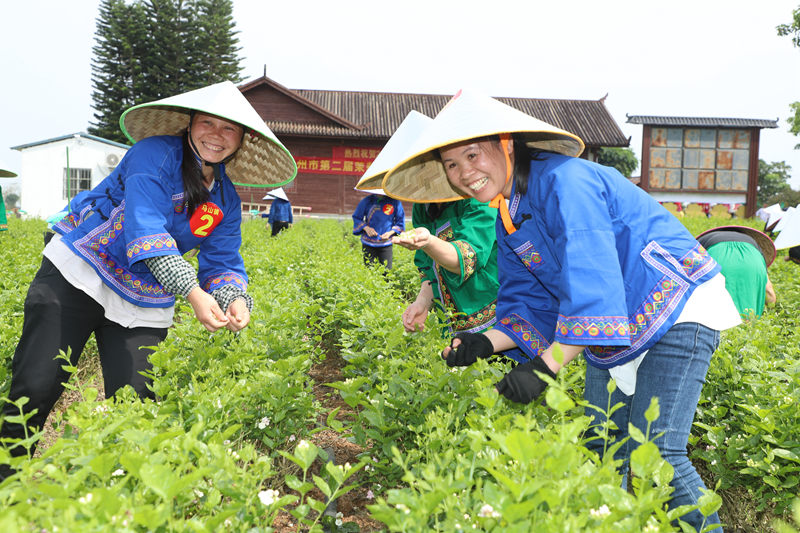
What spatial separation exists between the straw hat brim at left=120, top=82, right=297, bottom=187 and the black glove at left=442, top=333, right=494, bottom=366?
48.8 inches

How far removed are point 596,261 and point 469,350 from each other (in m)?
0.70

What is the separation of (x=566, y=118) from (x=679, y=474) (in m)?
29.8

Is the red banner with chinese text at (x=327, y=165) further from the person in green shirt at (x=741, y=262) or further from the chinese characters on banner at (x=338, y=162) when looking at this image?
the person in green shirt at (x=741, y=262)

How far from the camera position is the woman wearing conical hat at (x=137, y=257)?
2.49 m

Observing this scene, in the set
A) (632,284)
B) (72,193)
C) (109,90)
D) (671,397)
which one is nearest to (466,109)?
(632,284)

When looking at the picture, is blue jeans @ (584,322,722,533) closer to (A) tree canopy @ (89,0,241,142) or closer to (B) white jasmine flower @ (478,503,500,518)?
(B) white jasmine flower @ (478,503,500,518)

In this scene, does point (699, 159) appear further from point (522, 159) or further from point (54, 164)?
point (522, 159)

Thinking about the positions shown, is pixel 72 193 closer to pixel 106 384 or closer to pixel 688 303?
pixel 106 384

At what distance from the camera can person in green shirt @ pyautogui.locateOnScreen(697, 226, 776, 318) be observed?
379 cm

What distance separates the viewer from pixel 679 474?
2.02 m

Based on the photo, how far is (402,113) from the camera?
29375 millimetres

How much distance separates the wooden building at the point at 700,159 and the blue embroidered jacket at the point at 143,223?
32137 millimetres

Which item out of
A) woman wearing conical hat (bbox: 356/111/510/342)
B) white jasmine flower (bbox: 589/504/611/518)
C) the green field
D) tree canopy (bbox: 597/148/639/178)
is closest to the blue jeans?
the green field

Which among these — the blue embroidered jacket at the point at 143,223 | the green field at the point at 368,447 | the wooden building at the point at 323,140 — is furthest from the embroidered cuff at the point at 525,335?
the wooden building at the point at 323,140
